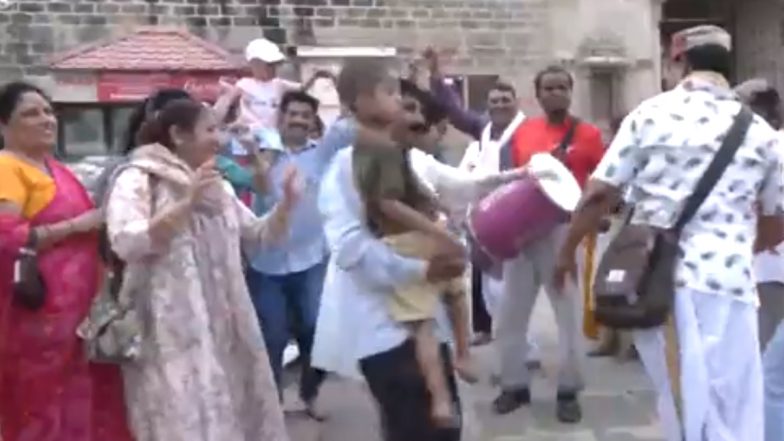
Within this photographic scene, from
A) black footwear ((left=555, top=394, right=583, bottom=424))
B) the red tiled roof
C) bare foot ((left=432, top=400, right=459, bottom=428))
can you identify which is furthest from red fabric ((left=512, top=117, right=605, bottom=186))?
the red tiled roof

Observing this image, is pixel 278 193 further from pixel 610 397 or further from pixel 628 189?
pixel 628 189

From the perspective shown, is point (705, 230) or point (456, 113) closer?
point (705, 230)

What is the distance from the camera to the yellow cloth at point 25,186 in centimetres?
548

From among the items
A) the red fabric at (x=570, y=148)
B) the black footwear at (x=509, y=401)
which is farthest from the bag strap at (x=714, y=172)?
the black footwear at (x=509, y=401)

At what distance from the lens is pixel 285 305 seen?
7.38 metres

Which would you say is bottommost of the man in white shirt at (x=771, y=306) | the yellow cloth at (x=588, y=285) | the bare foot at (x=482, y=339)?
the bare foot at (x=482, y=339)

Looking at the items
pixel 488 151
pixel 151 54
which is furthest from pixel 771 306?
pixel 151 54

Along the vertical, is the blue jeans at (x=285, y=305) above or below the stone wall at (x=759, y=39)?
below

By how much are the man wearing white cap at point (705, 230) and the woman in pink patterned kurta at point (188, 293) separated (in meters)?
1.29

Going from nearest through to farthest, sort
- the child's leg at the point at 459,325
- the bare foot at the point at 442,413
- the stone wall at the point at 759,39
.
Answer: the bare foot at the point at 442,413
the child's leg at the point at 459,325
the stone wall at the point at 759,39

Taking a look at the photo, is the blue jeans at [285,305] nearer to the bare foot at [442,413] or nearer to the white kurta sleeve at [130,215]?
the white kurta sleeve at [130,215]

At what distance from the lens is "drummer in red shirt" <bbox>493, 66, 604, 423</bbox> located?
721cm

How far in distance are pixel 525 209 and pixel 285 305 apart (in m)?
1.28

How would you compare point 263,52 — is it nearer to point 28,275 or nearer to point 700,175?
point 28,275
